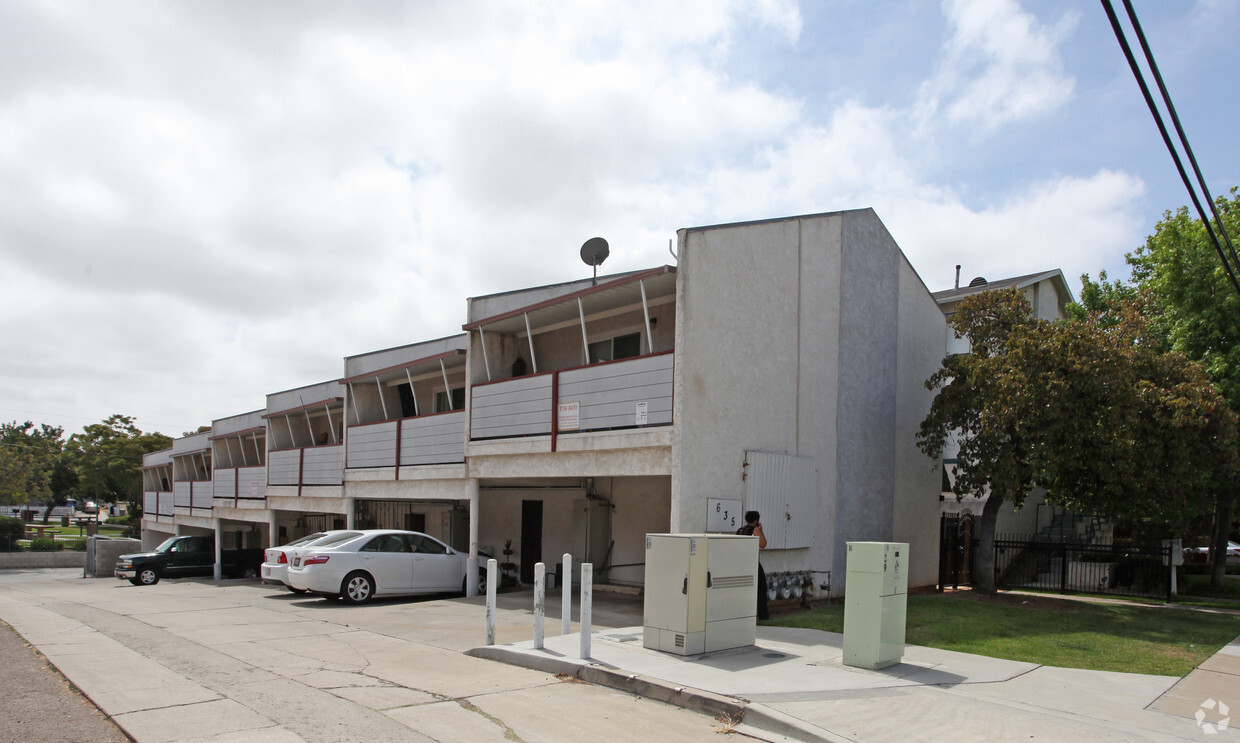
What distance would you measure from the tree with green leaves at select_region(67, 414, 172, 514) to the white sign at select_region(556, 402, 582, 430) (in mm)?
53300

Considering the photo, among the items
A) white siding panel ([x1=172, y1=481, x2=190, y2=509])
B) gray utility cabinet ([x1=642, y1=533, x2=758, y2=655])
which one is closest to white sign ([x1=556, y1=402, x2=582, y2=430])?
gray utility cabinet ([x1=642, y1=533, x2=758, y2=655])

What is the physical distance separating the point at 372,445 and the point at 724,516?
11.6m

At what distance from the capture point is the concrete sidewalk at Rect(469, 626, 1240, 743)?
6.82m

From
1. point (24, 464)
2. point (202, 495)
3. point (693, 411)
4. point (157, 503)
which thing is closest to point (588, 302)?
point (693, 411)

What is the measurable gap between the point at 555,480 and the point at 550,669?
10418mm

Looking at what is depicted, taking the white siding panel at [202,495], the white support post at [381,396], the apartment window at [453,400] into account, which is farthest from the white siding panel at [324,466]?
the white siding panel at [202,495]

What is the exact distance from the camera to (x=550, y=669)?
29.9 ft

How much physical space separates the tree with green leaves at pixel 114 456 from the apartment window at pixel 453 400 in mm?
43949

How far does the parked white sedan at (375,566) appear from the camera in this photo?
15789mm

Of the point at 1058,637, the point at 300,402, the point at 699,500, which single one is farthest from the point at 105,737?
the point at 300,402

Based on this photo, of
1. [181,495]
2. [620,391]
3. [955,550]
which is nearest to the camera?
[620,391]

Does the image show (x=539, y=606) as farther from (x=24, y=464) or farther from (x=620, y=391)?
(x=24, y=464)

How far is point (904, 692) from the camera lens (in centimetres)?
794

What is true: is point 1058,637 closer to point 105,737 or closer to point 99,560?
point 105,737
